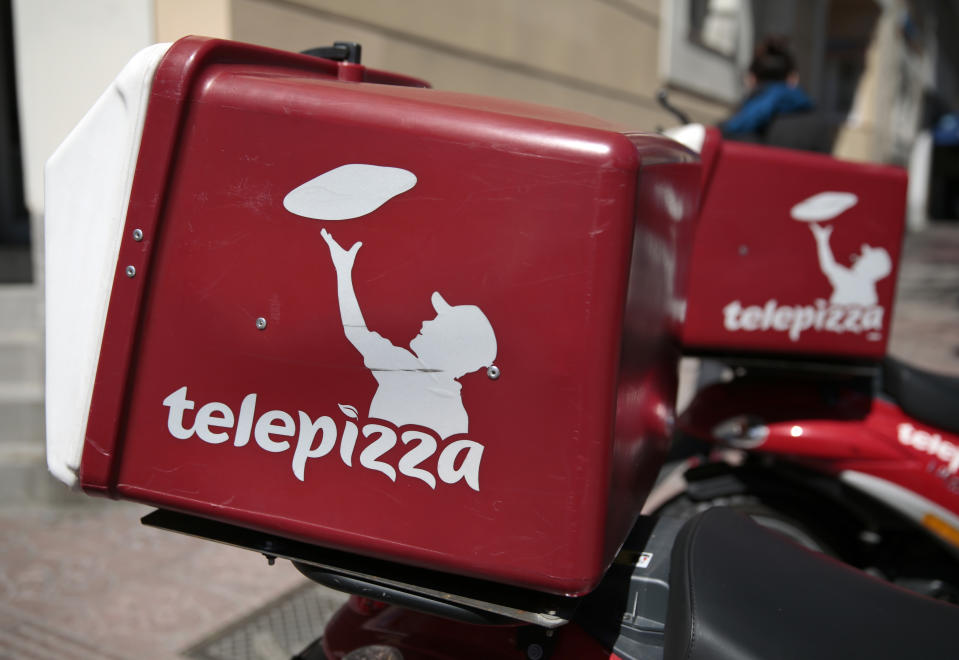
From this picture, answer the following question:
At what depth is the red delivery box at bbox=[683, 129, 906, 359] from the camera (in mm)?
2125

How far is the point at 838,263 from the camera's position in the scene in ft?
7.12

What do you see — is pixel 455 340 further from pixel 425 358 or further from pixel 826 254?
pixel 826 254

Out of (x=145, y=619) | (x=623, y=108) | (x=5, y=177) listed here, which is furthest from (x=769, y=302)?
(x=5, y=177)

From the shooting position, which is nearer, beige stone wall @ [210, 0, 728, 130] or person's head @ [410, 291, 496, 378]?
person's head @ [410, 291, 496, 378]

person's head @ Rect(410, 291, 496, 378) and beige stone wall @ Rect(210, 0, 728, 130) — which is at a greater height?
beige stone wall @ Rect(210, 0, 728, 130)

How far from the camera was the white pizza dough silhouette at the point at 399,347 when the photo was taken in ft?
3.65

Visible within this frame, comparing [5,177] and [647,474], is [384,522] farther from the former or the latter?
[5,177]

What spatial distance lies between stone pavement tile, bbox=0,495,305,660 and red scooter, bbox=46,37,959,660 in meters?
1.89

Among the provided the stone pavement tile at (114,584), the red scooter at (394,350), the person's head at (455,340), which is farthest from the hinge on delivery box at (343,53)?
the stone pavement tile at (114,584)

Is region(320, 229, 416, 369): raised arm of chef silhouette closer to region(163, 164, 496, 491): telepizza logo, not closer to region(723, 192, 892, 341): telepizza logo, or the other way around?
region(163, 164, 496, 491): telepizza logo

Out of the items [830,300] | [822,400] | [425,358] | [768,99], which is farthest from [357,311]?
[768,99]

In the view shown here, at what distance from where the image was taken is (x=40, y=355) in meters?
4.07

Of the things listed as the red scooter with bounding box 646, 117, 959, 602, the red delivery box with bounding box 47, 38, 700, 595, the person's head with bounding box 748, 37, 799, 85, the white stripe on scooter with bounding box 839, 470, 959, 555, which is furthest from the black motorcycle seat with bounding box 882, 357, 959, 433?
the person's head with bounding box 748, 37, 799, 85

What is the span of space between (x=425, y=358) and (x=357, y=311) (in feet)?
0.39
